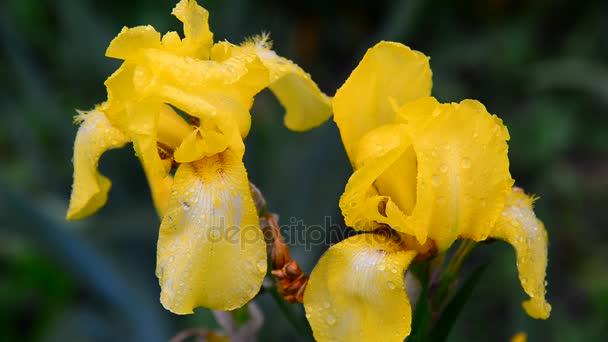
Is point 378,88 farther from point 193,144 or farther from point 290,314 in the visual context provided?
point 290,314

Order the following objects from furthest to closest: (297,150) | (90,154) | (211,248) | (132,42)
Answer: (297,150) → (90,154) → (132,42) → (211,248)

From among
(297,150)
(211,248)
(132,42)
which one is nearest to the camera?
(211,248)

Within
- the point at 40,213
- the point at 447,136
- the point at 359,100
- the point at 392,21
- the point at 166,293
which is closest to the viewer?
the point at 166,293

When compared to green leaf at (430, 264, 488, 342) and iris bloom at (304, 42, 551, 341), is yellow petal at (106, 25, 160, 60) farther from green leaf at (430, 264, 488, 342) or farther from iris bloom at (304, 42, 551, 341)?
green leaf at (430, 264, 488, 342)

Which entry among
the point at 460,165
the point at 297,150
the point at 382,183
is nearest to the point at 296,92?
the point at 382,183

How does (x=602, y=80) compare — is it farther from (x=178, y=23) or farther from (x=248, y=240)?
(x=248, y=240)

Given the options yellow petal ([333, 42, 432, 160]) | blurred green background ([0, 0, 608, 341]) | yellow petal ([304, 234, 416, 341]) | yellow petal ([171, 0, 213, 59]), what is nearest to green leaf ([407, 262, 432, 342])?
yellow petal ([304, 234, 416, 341])

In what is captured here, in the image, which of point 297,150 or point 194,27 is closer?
point 194,27

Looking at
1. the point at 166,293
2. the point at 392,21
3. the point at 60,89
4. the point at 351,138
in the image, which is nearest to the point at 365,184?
the point at 351,138
